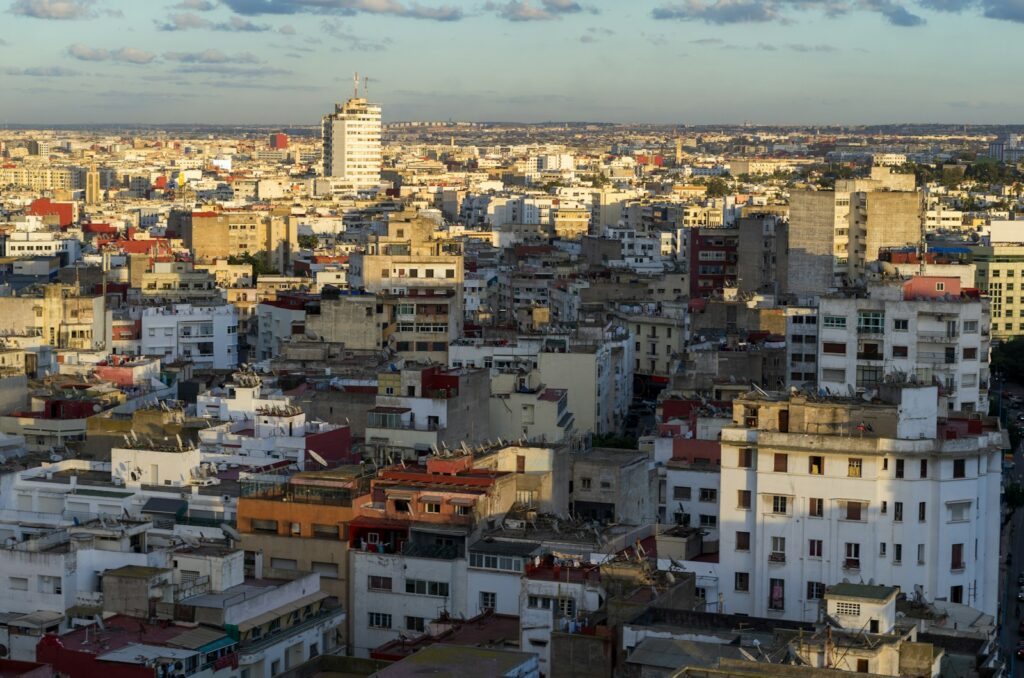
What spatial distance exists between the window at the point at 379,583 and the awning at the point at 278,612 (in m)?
1.88

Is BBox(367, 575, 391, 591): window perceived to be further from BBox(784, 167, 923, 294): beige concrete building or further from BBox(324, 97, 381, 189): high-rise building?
BBox(324, 97, 381, 189): high-rise building

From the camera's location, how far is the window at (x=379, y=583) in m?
30.2

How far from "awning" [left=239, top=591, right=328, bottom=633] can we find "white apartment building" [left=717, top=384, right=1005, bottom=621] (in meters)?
6.06

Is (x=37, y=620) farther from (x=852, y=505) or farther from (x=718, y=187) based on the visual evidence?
(x=718, y=187)

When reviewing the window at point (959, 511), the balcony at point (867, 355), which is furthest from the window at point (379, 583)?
the balcony at point (867, 355)

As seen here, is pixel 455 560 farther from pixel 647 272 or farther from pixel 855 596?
pixel 647 272

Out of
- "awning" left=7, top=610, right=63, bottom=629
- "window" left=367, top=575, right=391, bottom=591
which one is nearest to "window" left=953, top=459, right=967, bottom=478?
"window" left=367, top=575, right=391, bottom=591

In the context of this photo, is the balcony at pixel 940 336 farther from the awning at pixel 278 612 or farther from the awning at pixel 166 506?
the awning at pixel 278 612

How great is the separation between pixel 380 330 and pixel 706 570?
25.6 meters

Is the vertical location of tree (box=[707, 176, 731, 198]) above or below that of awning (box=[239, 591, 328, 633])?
below

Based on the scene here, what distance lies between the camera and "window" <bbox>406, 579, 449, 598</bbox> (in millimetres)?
29859

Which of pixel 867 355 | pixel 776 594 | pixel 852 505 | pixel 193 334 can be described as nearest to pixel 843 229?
pixel 193 334

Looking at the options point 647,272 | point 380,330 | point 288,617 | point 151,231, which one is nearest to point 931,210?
point 647,272

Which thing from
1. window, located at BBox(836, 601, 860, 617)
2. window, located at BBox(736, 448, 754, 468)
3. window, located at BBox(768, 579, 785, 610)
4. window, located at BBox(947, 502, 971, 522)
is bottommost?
window, located at BBox(768, 579, 785, 610)
